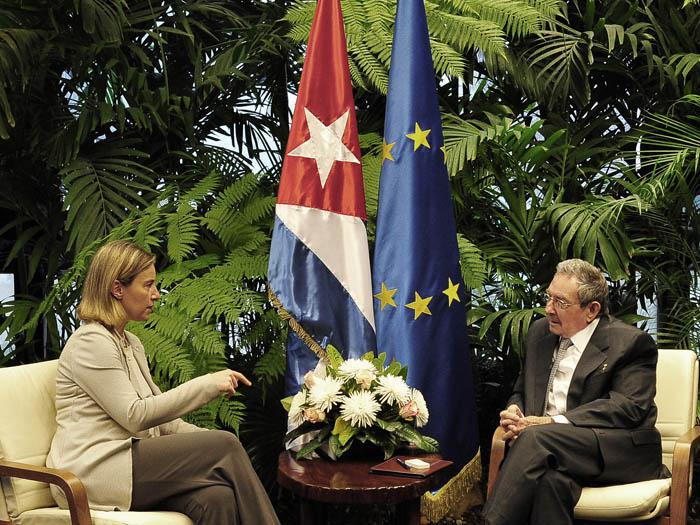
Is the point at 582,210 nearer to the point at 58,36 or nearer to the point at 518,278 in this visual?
the point at 518,278

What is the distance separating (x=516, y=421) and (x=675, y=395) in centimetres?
65

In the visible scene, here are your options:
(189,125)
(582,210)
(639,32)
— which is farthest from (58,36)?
(639,32)

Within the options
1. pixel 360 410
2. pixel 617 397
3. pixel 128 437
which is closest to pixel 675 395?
pixel 617 397

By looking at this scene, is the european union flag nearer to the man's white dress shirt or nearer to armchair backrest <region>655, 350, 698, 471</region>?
the man's white dress shirt

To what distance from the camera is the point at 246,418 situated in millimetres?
4125

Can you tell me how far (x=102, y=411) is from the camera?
272 cm

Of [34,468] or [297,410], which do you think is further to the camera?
[297,410]

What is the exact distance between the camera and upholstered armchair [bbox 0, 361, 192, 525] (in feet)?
8.21

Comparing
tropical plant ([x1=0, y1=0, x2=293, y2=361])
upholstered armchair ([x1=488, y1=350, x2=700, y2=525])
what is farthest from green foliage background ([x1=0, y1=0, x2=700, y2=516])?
upholstered armchair ([x1=488, y1=350, x2=700, y2=525])

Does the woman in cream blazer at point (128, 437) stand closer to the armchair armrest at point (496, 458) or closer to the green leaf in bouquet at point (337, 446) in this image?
the green leaf in bouquet at point (337, 446)

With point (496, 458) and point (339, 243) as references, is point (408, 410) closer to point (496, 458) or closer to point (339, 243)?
point (496, 458)

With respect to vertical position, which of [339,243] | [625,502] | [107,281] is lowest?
[625,502]

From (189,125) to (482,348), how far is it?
182 cm

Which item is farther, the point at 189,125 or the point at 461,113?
the point at 461,113
